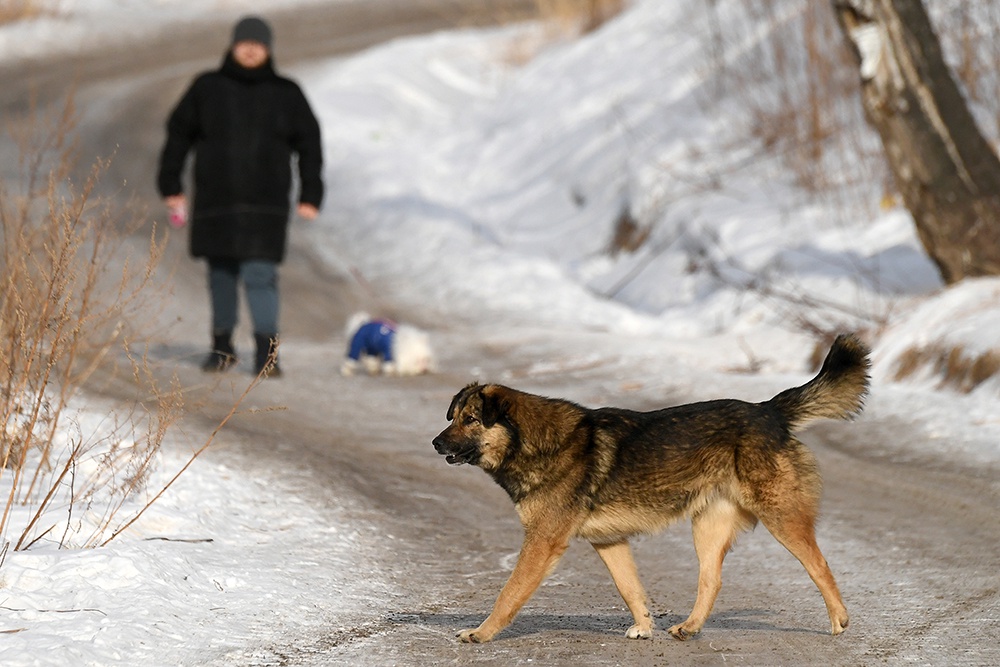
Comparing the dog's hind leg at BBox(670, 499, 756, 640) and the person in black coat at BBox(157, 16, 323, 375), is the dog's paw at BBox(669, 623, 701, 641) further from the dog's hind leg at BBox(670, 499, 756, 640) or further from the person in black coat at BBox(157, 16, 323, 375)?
the person in black coat at BBox(157, 16, 323, 375)

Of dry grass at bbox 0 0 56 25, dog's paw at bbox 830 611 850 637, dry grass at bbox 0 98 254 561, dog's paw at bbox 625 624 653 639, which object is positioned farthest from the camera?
dry grass at bbox 0 0 56 25

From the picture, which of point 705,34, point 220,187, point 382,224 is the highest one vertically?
point 705,34

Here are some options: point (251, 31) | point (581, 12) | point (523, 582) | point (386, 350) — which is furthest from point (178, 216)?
point (581, 12)

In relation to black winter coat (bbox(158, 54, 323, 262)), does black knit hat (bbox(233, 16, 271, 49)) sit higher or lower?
higher

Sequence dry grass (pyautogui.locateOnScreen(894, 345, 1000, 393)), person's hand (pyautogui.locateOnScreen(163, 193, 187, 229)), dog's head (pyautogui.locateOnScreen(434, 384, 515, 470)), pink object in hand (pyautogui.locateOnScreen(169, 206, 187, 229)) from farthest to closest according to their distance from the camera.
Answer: person's hand (pyautogui.locateOnScreen(163, 193, 187, 229))
pink object in hand (pyautogui.locateOnScreen(169, 206, 187, 229))
dry grass (pyautogui.locateOnScreen(894, 345, 1000, 393))
dog's head (pyautogui.locateOnScreen(434, 384, 515, 470))

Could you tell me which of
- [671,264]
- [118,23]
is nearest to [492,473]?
[671,264]

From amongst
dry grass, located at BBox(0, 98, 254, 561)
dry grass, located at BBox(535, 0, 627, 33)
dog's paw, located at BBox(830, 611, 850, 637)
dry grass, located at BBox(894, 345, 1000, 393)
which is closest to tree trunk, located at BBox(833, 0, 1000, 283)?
dry grass, located at BBox(894, 345, 1000, 393)

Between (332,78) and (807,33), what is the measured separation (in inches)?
455

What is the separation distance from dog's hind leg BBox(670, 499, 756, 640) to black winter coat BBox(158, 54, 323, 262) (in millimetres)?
5972

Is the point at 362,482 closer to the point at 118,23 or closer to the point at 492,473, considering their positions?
the point at 492,473

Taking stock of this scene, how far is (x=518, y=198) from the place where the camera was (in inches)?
722

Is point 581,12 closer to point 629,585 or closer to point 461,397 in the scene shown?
point 461,397

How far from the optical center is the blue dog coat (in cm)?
1093

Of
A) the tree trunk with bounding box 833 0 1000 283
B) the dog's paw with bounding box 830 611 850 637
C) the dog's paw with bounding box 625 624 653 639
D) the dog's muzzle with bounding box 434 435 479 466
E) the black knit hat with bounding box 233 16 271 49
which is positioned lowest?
the dog's paw with bounding box 625 624 653 639
